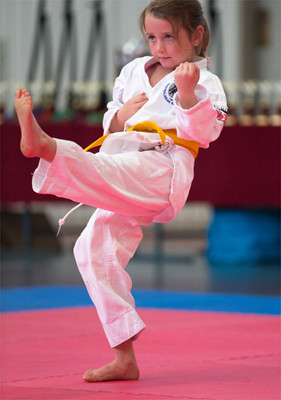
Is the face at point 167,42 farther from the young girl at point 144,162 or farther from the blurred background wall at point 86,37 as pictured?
the blurred background wall at point 86,37

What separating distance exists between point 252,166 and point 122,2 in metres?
4.82

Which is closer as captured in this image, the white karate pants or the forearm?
the white karate pants

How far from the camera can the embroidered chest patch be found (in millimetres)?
2102

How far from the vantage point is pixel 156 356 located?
2457 mm

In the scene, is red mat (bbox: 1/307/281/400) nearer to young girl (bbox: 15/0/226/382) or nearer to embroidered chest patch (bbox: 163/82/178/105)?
young girl (bbox: 15/0/226/382)

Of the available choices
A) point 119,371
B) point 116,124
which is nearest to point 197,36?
point 116,124

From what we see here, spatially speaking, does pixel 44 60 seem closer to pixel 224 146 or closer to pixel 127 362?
pixel 224 146

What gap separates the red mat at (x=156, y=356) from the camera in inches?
75.7

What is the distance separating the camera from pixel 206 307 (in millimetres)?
3752

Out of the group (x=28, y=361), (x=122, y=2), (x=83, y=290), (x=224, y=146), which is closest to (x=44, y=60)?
(x=122, y=2)

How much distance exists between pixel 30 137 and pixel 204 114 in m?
0.45

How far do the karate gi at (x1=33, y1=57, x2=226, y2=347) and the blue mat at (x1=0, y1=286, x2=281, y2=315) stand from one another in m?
1.62

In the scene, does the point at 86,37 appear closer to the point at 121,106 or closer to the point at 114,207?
the point at 121,106

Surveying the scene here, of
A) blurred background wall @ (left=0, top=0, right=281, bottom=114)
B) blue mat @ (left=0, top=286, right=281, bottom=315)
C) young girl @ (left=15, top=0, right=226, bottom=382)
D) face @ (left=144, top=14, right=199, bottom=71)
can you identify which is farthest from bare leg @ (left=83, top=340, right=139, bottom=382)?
blurred background wall @ (left=0, top=0, right=281, bottom=114)
